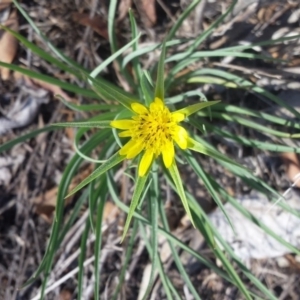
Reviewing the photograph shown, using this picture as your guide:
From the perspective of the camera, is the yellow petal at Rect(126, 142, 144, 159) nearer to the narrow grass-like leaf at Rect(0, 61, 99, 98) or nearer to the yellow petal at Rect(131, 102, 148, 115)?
the yellow petal at Rect(131, 102, 148, 115)

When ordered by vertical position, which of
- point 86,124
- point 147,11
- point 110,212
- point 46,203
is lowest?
point 110,212

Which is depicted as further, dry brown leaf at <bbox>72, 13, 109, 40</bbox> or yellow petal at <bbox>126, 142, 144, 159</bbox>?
dry brown leaf at <bbox>72, 13, 109, 40</bbox>

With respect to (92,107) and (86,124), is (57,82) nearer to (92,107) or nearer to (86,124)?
(92,107)

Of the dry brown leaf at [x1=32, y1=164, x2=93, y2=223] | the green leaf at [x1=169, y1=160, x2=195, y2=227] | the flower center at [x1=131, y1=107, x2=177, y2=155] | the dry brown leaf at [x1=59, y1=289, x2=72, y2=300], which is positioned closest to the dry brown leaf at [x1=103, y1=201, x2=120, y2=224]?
the dry brown leaf at [x1=32, y1=164, x2=93, y2=223]

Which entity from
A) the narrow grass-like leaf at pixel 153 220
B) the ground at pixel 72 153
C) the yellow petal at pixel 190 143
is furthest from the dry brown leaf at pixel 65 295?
the yellow petal at pixel 190 143

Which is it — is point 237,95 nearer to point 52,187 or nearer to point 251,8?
point 251,8

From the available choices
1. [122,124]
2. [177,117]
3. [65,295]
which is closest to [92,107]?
[122,124]

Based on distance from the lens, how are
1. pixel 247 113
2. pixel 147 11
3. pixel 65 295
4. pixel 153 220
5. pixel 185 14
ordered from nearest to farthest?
pixel 185 14
pixel 153 220
pixel 247 113
pixel 147 11
pixel 65 295
